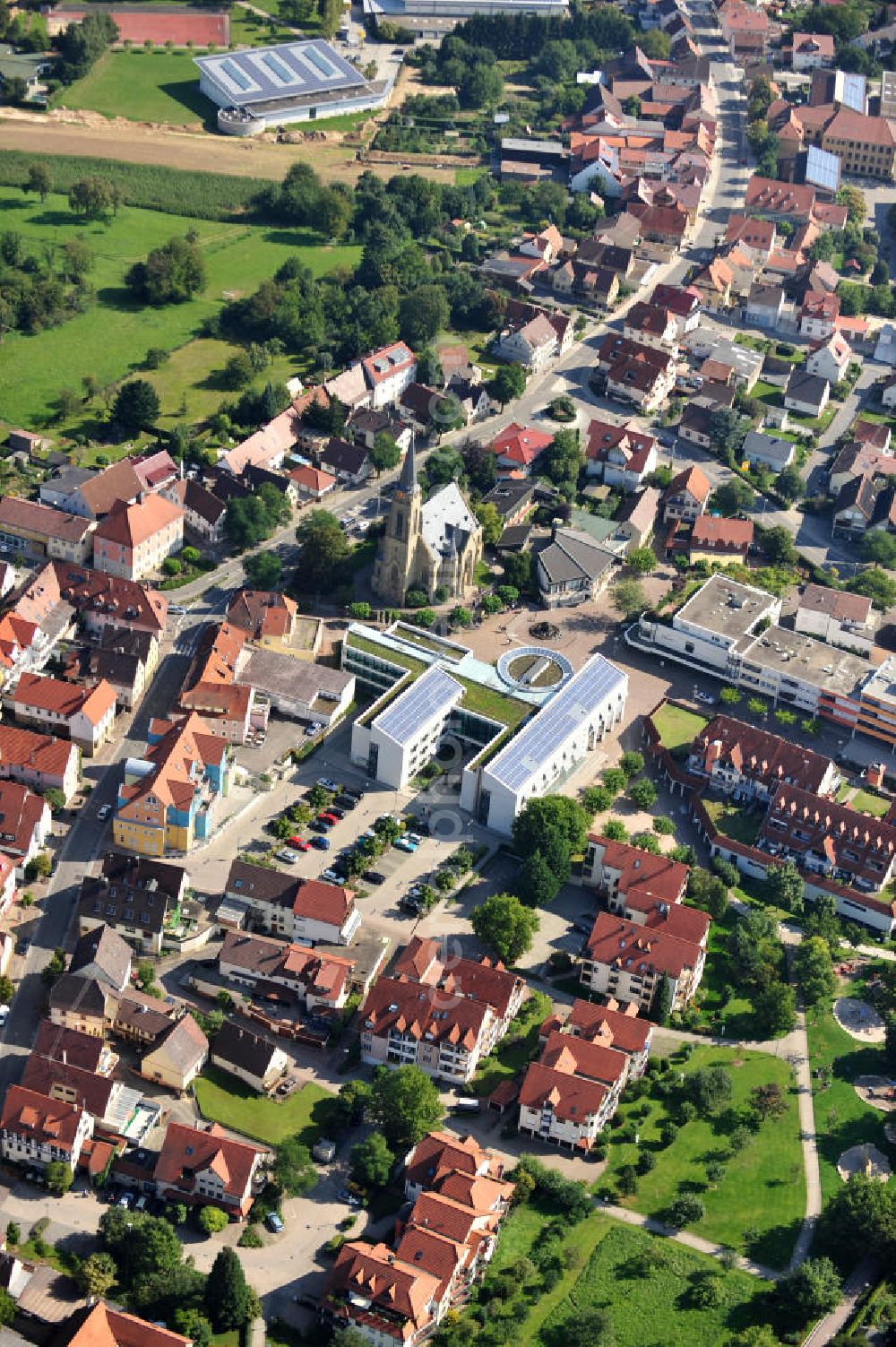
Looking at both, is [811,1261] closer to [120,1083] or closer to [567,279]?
[120,1083]

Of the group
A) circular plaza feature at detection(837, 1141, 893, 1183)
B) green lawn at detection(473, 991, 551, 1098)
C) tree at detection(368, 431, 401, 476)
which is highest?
tree at detection(368, 431, 401, 476)

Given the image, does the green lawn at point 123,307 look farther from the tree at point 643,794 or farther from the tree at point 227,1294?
the tree at point 227,1294

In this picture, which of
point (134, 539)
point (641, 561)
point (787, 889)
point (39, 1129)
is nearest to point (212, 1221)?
point (39, 1129)

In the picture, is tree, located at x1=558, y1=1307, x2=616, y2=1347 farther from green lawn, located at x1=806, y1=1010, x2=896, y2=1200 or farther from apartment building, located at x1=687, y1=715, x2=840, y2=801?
apartment building, located at x1=687, y1=715, x2=840, y2=801

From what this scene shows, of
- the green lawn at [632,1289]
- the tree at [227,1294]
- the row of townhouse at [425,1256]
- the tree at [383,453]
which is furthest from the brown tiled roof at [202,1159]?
the tree at [383,453]

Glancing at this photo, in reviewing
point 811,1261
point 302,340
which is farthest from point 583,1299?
point 302,340

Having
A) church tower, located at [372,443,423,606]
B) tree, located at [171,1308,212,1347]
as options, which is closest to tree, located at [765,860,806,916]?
church tower, located at [372,443,423,606]
